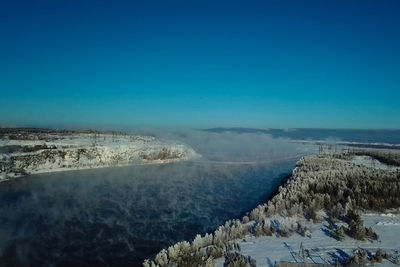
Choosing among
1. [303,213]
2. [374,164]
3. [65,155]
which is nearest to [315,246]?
[303,213]

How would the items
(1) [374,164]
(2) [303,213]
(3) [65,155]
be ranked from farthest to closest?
(1) [374,164], (3) [65,155], (2) [303,213]

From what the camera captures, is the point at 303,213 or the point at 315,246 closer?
the point at 315,246

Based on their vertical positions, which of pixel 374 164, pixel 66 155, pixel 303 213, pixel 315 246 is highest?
pixel 66 155

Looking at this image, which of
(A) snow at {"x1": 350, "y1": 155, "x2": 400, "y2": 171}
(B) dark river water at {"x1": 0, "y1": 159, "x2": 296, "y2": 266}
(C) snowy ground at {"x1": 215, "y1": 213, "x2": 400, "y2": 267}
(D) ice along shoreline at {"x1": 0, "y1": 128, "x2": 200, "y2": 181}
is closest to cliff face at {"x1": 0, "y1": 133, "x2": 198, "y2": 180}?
(D) ice along shoreline at {"x1": 0, "y1": 128, "x2": 200, "y2": 181}

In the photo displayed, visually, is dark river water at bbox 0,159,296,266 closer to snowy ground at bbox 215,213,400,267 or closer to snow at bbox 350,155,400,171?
snowy ground at bbox 215,213,400,267

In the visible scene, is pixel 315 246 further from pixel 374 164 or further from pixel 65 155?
pixel 65 155

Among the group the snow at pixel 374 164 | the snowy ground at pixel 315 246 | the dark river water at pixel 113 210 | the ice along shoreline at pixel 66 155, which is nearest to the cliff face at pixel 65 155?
the ice along shoreline at pixel 66 155

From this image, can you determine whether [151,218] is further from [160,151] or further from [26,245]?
[160,151]
